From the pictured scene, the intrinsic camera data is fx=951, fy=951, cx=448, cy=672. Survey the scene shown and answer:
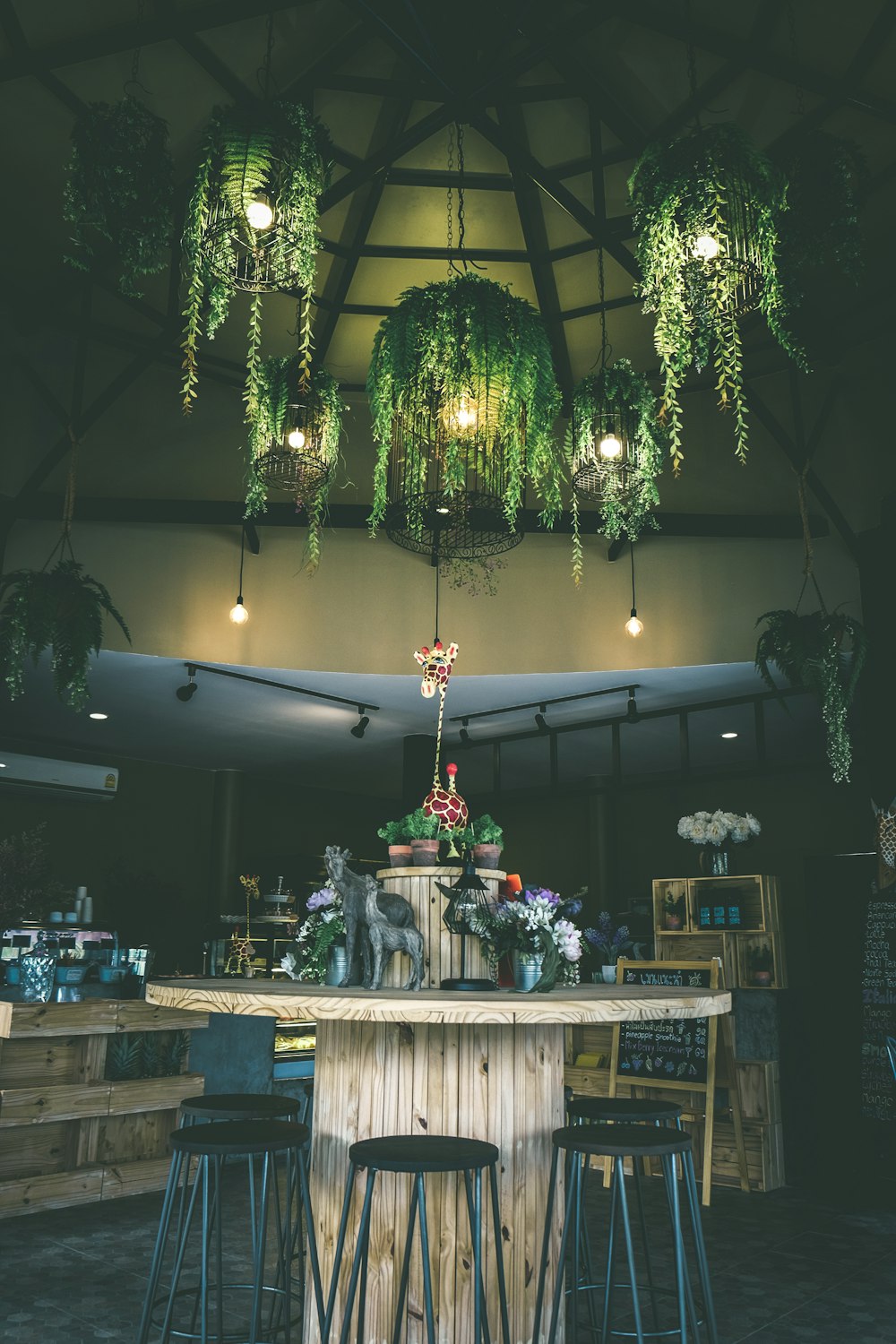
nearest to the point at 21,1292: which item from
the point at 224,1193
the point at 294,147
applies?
the point at 224,1193

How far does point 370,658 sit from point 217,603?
4.14ft

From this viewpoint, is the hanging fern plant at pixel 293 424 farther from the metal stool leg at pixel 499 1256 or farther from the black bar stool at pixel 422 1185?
the metal stool leg at pixel 499 1256

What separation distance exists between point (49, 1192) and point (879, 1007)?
4.93 m

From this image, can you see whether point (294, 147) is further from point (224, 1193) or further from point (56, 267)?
point (224, 1193)

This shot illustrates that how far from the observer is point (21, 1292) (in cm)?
388

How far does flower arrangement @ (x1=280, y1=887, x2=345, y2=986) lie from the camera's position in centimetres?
328

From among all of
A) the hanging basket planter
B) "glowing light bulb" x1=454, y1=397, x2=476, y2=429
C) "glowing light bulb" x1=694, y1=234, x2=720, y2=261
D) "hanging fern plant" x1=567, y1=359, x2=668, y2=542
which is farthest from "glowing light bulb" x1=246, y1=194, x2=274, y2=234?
"hanging fern plant" x1=567, y1=359, x2=668, y2=542

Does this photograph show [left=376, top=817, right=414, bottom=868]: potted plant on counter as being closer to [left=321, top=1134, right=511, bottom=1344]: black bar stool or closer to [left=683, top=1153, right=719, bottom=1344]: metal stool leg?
[left=321, top=1134, right=511, bottom=1344]: black bar stool

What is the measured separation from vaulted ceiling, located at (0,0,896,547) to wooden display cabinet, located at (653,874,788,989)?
263 cm

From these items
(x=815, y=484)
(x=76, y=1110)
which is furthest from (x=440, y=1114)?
(x=815, y=484)

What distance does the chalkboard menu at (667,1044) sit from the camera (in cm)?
599

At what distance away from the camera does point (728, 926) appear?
6.78m

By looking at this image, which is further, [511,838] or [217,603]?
[511,838]

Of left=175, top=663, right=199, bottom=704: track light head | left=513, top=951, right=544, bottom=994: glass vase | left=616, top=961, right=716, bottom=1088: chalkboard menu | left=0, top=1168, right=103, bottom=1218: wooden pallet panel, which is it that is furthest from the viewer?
left=175, top=663, right=199, bottom=704: track light head
